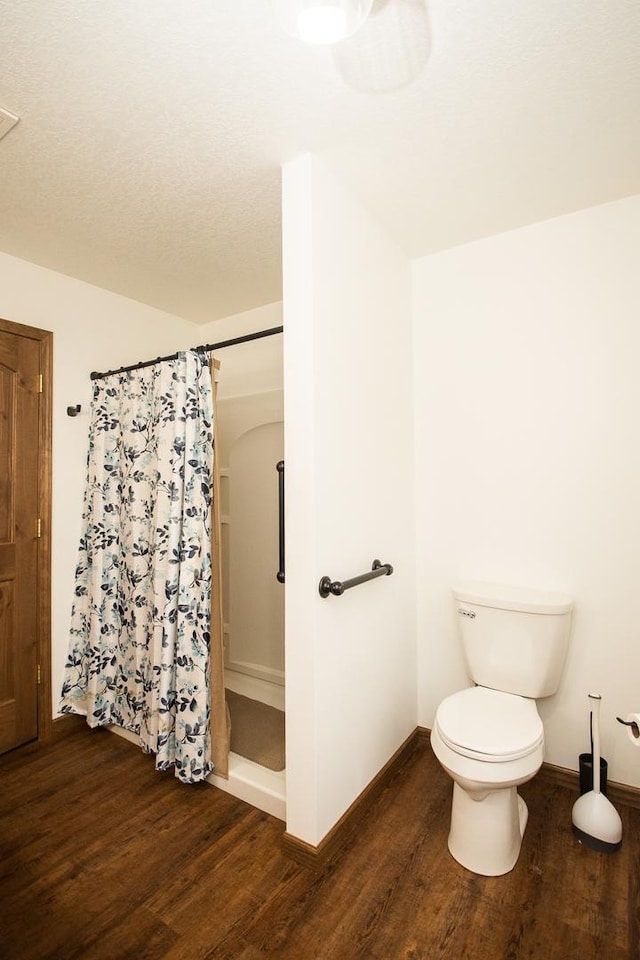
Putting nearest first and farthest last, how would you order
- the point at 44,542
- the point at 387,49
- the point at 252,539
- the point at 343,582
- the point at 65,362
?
the point at 387,49 → the point at 343,582 → the point at 44,542 → the point at 65,362 → the point at 252,539

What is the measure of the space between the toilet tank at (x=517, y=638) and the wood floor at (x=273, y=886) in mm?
508

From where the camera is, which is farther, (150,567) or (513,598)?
(150,567)

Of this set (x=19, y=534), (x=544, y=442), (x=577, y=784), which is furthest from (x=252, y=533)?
(x=577, y=784)

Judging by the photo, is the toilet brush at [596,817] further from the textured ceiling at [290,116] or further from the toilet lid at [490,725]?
the textured ceiling at [290,116]

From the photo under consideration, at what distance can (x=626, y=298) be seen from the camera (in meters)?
1.94

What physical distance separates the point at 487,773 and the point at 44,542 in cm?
223

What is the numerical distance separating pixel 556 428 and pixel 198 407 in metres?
1.55

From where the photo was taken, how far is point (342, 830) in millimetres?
1728

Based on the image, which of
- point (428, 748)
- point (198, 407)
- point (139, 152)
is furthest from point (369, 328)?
point (428, 748)

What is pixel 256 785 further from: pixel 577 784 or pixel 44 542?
pixel 44 542

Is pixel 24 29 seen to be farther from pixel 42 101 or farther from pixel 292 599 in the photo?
pixel 292 599

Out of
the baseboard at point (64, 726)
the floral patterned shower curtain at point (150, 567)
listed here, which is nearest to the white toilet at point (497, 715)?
the floral patterned shower curtain at point (150, 567)

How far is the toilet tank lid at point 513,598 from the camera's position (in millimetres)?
1899

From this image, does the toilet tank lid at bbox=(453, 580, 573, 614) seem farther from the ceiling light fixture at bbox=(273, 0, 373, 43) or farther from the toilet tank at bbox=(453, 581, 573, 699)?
the ceiling light fixture at bbox=(273, 0, 373, 43)
